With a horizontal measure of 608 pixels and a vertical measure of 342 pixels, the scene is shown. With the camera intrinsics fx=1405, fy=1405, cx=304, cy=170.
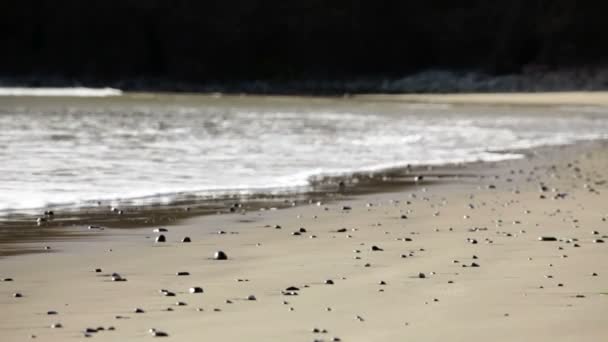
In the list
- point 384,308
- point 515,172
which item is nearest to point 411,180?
point 515,172

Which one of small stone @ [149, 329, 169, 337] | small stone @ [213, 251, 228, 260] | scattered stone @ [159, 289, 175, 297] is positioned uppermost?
small stone @ [213, 251, 228, 260]

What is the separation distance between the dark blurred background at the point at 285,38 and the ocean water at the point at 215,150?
49.1 m

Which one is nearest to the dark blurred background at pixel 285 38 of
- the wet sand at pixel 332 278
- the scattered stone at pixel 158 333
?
the wet sand at pixel 332 278

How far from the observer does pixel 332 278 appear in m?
7.24

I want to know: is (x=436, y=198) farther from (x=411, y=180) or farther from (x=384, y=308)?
(x=384, y=308)

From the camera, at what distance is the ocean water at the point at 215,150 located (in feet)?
43.0

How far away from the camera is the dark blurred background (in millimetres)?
84688

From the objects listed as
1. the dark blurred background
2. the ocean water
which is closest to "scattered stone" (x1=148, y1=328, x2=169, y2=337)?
the ocean water

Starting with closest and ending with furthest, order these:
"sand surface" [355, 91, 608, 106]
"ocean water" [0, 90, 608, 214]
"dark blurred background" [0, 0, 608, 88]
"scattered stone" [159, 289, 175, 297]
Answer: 1. "scattered stone" [159, 289, 175, 297]
2. "ocean water" [0, 90, 608, 214]
3. "sand surface" [355, 91, 608, 106]
4. "dark blurred background" [0, 0, 608, 88]

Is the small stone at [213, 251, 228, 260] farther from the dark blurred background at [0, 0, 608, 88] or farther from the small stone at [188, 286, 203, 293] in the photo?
the dark blurred background at [0, 0, 608, 88]

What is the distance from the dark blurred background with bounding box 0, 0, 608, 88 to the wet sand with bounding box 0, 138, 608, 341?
227 ft

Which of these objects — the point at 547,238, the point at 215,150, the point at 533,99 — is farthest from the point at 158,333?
the point at 533,99

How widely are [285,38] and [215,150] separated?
7460cm

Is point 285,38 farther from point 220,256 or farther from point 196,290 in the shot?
point 196,290
